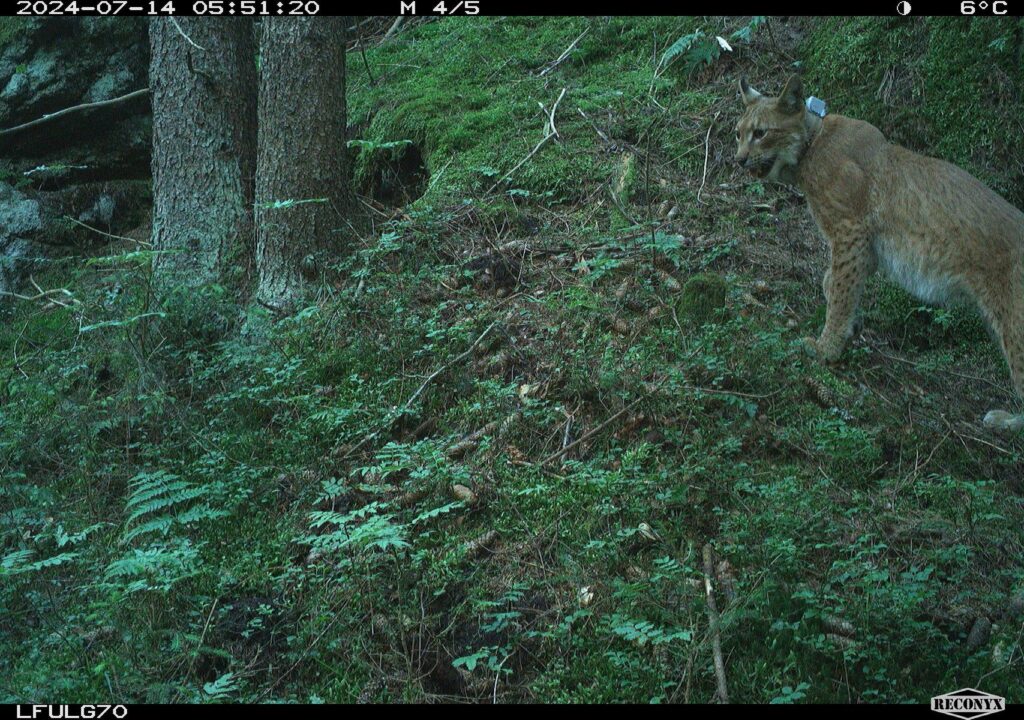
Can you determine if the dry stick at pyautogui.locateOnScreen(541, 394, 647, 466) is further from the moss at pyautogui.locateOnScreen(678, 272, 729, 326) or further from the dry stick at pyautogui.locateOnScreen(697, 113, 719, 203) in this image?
the dry stick at pyautogui.locateOnScreen(697, 113, 719, 203)

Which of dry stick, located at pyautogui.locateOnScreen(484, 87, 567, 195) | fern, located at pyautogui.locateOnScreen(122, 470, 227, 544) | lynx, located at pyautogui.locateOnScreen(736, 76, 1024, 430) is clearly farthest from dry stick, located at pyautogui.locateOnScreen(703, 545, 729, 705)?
dry stick, located at pyautogui.locateOnScreen(484, 87, 567, 195)

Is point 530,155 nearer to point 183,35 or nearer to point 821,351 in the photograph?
point 183,35

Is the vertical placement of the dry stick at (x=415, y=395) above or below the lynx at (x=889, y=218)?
below

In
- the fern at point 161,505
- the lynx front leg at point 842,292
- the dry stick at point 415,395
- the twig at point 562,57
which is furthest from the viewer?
the twig at point 562,57

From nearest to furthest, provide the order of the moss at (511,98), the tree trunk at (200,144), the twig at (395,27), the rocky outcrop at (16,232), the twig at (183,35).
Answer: the twig at (183,35), the tree trunk at (200,144), the moss at (511,98), the rocky outcrop at (16,232), the twig at (395,27)

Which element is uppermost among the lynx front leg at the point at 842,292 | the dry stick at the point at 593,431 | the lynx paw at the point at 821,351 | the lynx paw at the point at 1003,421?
Result: the lynx front leg at the point at 842,292

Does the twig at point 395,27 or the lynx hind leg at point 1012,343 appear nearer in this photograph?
the lynx hind leg at point 1012,343

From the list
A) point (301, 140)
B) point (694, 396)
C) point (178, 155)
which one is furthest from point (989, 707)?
point (178, 155)

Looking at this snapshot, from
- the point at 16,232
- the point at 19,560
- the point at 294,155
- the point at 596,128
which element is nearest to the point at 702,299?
the point at 596,128

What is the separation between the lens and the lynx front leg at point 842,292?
631 centimetres

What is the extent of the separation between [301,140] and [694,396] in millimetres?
4096

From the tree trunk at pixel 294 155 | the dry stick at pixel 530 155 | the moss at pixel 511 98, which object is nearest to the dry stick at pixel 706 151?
the moss at pixel 511 98

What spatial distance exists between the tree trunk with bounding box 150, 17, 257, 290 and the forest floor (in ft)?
2.48

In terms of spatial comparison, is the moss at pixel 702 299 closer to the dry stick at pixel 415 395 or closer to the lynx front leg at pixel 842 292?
the lynx front leg at pixel 842 292
